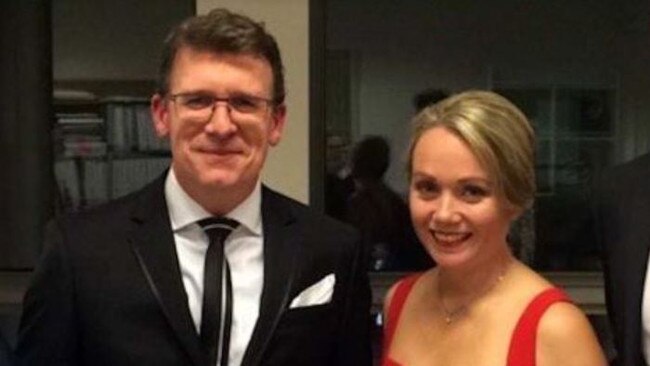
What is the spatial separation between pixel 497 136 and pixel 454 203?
0.14 metres

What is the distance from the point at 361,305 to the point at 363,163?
1354mm

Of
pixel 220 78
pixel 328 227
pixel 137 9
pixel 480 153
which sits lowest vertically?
pixel 328 227

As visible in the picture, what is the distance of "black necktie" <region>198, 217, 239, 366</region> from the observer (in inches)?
69.8

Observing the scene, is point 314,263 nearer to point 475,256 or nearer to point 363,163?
point 475,256

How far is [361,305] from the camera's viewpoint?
2.03 m

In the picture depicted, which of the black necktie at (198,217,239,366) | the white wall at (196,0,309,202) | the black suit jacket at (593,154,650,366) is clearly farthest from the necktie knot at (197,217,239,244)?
the white wall at (196,0,309,202)

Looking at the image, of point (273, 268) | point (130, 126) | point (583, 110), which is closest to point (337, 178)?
point (130, 126)

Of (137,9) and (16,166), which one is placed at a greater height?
(137,9)

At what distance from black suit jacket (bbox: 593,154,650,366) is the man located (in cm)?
60

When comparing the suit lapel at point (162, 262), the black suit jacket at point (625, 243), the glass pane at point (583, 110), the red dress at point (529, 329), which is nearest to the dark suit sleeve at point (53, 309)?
the suit lapel at point (162, 262)

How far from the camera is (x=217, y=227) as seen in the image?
1.82 meters

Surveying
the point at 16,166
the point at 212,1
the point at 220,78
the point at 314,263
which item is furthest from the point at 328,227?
the point at 16,166

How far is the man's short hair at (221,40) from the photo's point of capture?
5.73 feet

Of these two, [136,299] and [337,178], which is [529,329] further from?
[337,178]
